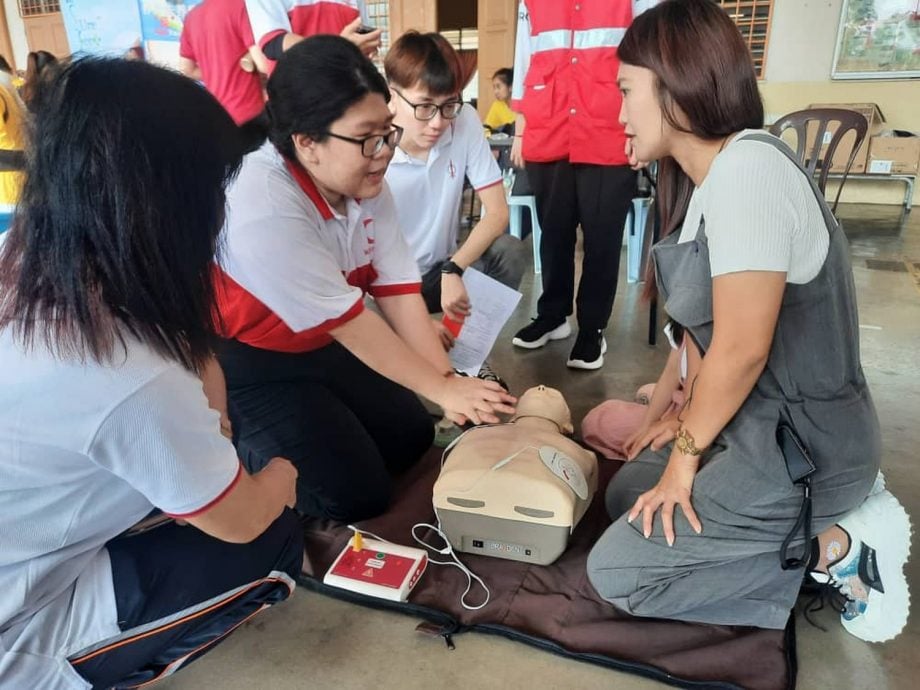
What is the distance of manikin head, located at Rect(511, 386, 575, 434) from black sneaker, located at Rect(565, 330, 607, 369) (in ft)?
2.47

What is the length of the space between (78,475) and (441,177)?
5.21 feet

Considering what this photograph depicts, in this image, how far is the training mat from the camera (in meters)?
1.18

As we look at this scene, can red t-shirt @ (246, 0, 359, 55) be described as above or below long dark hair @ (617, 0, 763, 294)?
above

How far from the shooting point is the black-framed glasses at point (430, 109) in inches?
73.7

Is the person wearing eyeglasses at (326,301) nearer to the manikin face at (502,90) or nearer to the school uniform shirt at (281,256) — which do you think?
the school uniform shirt at (281,256)

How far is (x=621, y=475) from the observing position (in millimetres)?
1509

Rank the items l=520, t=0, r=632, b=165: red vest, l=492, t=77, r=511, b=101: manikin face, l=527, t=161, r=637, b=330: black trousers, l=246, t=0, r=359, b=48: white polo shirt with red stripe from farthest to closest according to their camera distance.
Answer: l=492, t=77, r=511, b=101: manikin face
l=527, t=161, r=637, b=330: black trousers
l=520, t=0, r=632, b=165: red vest
l=246, t=0, r=359, b=48: white polo shirt with red stripe

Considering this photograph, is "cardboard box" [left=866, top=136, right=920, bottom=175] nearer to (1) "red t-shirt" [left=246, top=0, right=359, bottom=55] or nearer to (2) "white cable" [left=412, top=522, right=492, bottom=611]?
(1) "red t-shirt" [left=246, top=0, right=359, bottom=55]

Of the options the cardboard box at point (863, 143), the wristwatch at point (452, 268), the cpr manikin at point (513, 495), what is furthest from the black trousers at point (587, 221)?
the cardboard box at point (863, 143)

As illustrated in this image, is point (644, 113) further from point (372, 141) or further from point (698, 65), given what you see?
point (372, 141)

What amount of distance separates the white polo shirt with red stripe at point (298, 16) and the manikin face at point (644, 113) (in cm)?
122

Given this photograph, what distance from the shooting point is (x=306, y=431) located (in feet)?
4.99

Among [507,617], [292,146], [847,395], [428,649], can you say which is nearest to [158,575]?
[428,649]

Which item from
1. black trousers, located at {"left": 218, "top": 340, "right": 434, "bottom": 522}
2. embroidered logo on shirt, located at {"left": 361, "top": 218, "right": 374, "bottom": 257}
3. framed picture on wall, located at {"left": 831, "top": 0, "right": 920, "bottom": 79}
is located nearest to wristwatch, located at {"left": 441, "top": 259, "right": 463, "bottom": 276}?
embroidered logo on shirt, located at {"left": 361, "top": 218, "right": 374, "bottom": 257}
